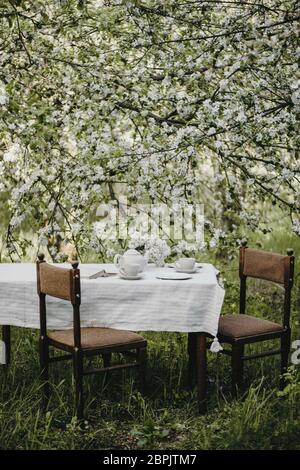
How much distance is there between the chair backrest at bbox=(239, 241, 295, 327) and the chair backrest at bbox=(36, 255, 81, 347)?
1.42 meters

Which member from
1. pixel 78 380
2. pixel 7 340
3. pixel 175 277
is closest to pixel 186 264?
pixel 175 277

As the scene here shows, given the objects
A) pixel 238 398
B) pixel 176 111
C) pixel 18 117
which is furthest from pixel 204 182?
pixel 238 398


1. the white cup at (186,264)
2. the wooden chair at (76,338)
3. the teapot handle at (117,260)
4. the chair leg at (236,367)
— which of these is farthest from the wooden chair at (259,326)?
the teapot handle at (117,260)

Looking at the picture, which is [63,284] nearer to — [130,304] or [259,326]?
[130,304]

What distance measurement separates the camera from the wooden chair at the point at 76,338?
175 inches

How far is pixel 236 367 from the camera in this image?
4.91 metres

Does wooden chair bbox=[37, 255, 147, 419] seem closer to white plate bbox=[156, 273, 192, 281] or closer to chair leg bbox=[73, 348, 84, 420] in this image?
chair leg bbox=[73, 348, 84, 420]

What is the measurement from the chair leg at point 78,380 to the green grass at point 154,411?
85mm

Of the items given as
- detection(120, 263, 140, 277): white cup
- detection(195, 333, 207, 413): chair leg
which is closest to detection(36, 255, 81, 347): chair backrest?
detection(120, 263, 140, 277): white cup

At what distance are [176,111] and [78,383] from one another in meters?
2.60

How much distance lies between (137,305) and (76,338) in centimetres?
48

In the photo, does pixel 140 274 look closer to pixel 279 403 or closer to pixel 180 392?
pixel 180 392

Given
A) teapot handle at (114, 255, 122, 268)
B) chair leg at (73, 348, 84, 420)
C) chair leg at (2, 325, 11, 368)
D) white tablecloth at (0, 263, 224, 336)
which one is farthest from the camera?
chair leg at (2, 325, 11, 368)

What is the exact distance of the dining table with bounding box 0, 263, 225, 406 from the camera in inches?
186
